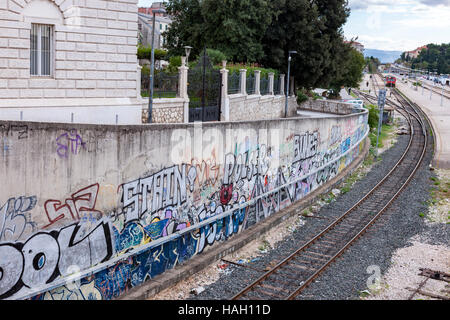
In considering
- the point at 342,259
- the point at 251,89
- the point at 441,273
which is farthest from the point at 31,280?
the point at 251,89

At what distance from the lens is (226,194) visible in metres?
14.7

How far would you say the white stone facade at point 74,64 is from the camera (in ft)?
57.3

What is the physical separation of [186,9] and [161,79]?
26.2m

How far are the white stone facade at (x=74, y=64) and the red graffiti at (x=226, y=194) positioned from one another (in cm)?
728

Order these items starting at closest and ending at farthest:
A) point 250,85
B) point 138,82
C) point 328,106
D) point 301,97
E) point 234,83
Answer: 1. point 138,82
2. point 234,83
3. point 250,85
4. point 301,97
5. point 328,106

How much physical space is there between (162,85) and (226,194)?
9.41m

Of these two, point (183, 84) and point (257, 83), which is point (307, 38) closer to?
point (257, 83)

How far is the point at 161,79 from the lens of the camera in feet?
73.7

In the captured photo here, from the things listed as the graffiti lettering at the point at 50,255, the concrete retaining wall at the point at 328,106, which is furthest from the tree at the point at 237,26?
the graffiti lettering at the point at 50,255

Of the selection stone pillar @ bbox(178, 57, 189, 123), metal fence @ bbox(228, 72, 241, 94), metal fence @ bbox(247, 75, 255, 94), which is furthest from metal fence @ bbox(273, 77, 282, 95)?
stone pillar @ bbox(178, 57, 189, 123)

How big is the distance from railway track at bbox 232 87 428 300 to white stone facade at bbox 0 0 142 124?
917cm

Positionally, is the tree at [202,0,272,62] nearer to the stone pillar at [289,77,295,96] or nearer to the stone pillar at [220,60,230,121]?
the stone pillar at [289,77,295,96]

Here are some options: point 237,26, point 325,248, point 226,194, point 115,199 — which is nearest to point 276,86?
point 237,26

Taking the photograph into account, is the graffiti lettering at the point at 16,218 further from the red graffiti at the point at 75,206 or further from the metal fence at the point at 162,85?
the metal fence at the point at 162,85
